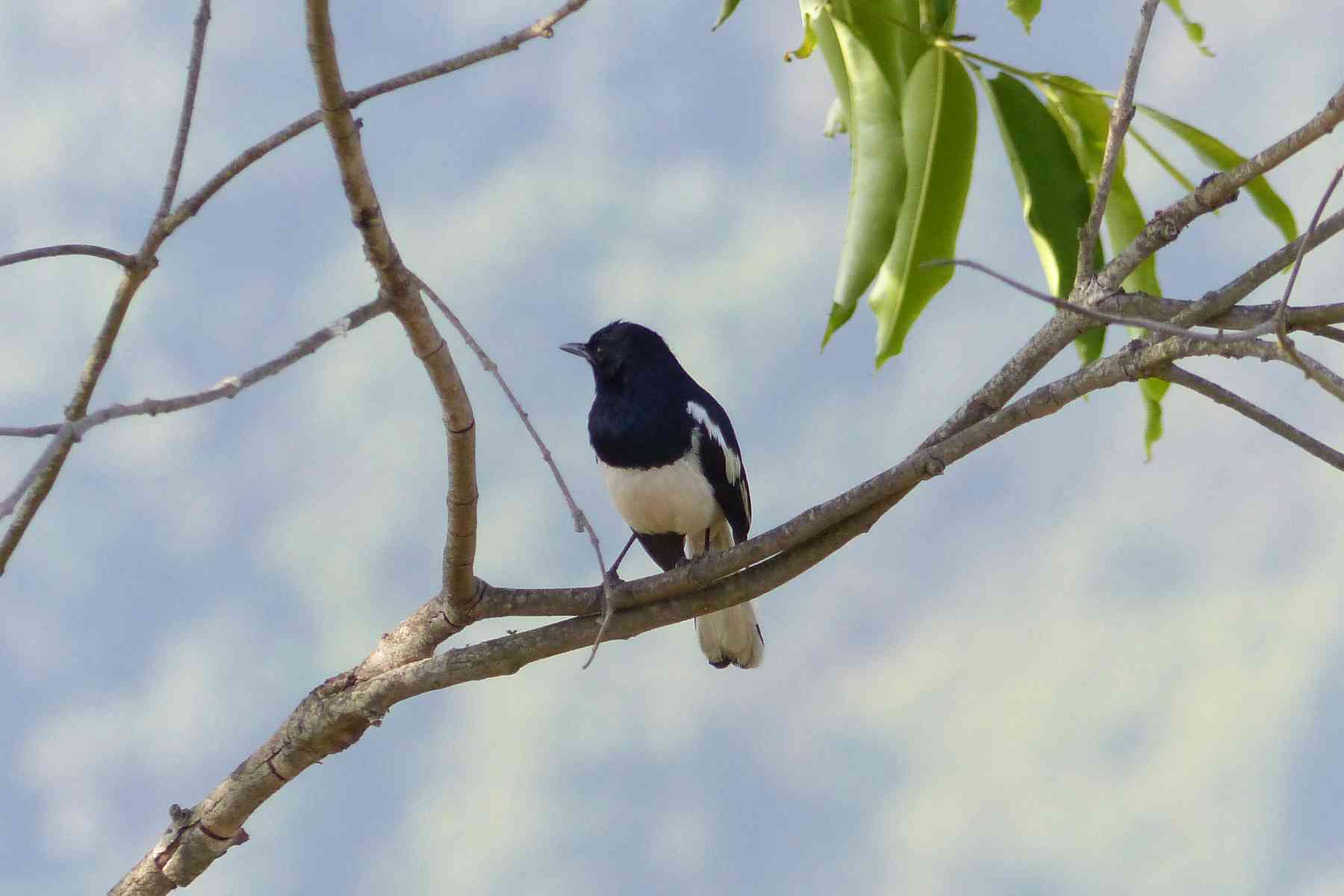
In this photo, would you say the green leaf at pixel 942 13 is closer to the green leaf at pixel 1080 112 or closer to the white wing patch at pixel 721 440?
the green leaf at pixel 1080 112

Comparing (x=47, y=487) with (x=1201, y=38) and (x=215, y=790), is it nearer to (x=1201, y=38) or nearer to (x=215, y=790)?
(x=215, y=790)

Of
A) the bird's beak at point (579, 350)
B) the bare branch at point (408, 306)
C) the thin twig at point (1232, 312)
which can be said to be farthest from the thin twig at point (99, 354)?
the bird's beak at point (579, 350)

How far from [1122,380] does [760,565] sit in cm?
99

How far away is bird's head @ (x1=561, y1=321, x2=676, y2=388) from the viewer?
5234mm

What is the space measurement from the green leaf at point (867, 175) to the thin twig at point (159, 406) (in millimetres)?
1153

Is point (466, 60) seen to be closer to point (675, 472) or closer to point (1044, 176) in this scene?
point (1044, 176)

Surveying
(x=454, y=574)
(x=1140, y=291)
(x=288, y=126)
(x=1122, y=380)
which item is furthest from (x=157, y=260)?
(x=1140, y=291)

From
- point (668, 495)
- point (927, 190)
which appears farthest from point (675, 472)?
point (927, 190)

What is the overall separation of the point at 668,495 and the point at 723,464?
256 mm

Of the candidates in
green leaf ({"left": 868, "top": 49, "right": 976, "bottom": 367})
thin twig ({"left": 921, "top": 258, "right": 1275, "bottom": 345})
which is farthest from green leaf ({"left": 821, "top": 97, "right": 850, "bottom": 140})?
thin twig ({"left": 921, "top": 258, "right": 1275, "bottom": 345})

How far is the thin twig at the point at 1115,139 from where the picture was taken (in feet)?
9.95

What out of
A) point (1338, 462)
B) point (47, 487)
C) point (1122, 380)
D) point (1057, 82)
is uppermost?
point (1057, 82)

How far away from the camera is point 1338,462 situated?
268 centimetres

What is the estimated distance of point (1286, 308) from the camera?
211 centimetres
